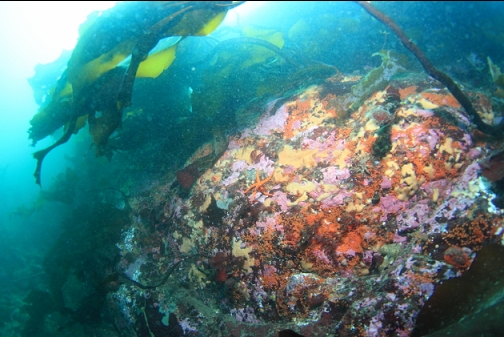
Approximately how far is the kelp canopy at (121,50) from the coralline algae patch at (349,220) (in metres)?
1.49

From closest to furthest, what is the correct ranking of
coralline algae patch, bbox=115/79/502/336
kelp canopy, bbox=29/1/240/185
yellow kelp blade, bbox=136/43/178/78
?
Answer: coralline algae patch, bbox=115/79/502/336, kelp canopy, bbox=29/1/240/185, yellow kelp blade, bbox=136/43/178/78

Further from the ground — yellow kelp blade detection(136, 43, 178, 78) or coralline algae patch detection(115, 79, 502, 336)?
yellow kelp blade detection(136, 43, 178, 78)

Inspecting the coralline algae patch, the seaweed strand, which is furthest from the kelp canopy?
the coralline algae patch

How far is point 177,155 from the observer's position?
3.54 m

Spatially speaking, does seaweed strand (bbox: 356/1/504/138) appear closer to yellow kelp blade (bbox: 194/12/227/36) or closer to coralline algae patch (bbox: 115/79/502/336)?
coralline algae patch (bbox: 115/79/502/336)

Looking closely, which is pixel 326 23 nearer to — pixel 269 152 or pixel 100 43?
pixel 269 152

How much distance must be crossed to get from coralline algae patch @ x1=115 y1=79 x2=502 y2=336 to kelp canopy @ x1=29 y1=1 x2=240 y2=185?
1491 millimetres

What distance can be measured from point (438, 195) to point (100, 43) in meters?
3.66

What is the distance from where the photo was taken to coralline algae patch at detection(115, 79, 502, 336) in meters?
1.61

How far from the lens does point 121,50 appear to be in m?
2.76

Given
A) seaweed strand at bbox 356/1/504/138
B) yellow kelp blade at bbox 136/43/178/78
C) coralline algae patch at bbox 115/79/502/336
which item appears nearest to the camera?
coralline algae patch at bbox 115/79/502/336

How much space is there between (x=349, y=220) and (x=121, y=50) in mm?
2971

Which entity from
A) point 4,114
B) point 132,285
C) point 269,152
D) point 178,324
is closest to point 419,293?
point 269,152

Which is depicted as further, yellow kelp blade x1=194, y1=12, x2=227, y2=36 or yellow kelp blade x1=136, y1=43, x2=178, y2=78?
yellow kelp blade x1=136, y1=43, x2=178, y2=78
